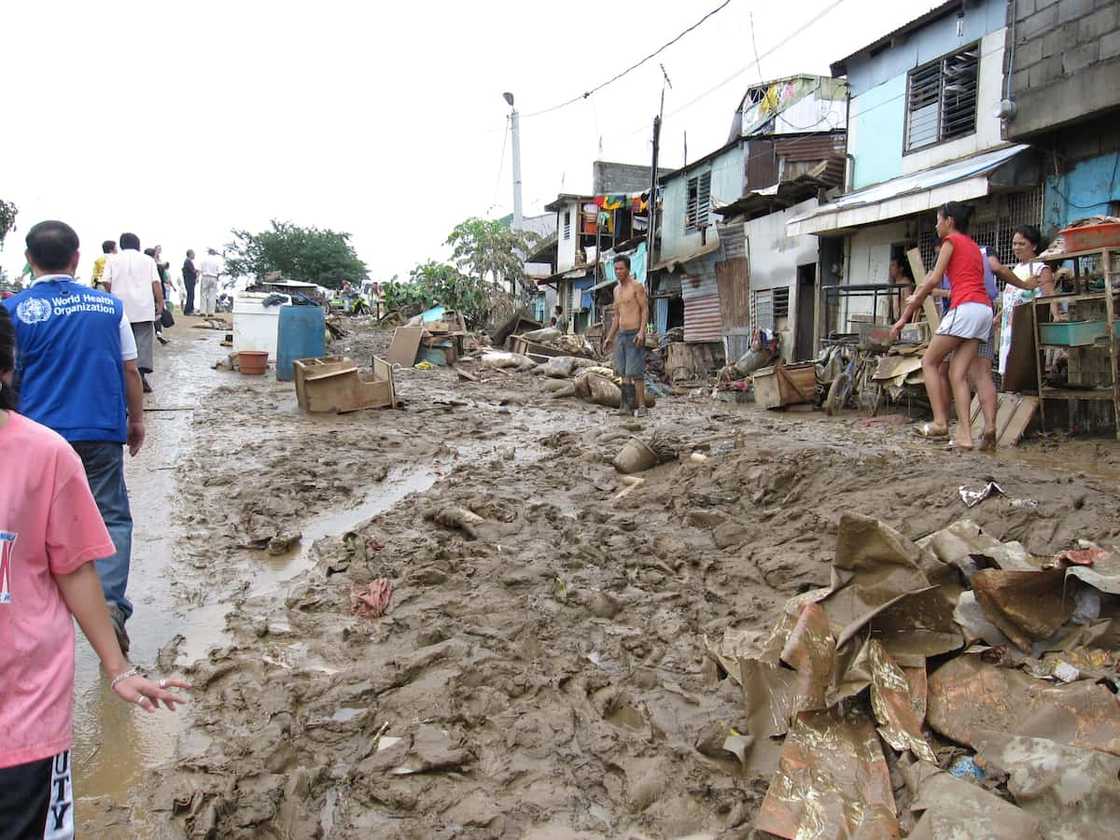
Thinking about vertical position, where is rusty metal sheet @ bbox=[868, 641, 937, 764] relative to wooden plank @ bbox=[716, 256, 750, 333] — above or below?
below

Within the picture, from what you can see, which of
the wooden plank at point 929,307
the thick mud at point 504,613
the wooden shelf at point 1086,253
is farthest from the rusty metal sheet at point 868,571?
the wooden plank at point 929,307

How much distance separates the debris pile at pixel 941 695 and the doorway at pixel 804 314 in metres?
12.9

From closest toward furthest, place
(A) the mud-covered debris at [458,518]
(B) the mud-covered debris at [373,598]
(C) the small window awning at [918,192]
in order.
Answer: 1. (B) the mud-covered debris at [373,598]
2. (A) the mud-covered debris at [458,518]
3. (C) the small window awning at [918,192]

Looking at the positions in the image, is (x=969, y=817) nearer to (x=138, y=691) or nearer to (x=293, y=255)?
(x=138, y=691)

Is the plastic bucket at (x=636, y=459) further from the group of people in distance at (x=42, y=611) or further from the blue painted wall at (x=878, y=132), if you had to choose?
the blue painted wall at (x=878, y=132)

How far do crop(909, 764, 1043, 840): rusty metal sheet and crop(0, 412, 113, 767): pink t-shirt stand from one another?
6.23 ft

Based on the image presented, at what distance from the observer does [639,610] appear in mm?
3783

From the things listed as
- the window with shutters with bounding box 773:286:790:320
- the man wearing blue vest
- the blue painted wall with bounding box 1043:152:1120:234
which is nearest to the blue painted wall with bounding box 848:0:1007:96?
the blue painted wall with bounding box 1043:152:1120:234

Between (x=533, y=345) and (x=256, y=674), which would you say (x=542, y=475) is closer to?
(x=256, y=674)

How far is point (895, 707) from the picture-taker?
2.51m

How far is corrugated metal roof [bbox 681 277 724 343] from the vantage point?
1777 centimetres

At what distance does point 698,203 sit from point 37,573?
66.7ft

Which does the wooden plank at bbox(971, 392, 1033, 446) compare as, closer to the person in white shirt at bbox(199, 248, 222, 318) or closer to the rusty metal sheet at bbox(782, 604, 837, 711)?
the rusty metal sheet at bbox(782, 604, 837, 711)

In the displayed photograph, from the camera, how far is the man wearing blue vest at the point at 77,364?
9.64 ft
